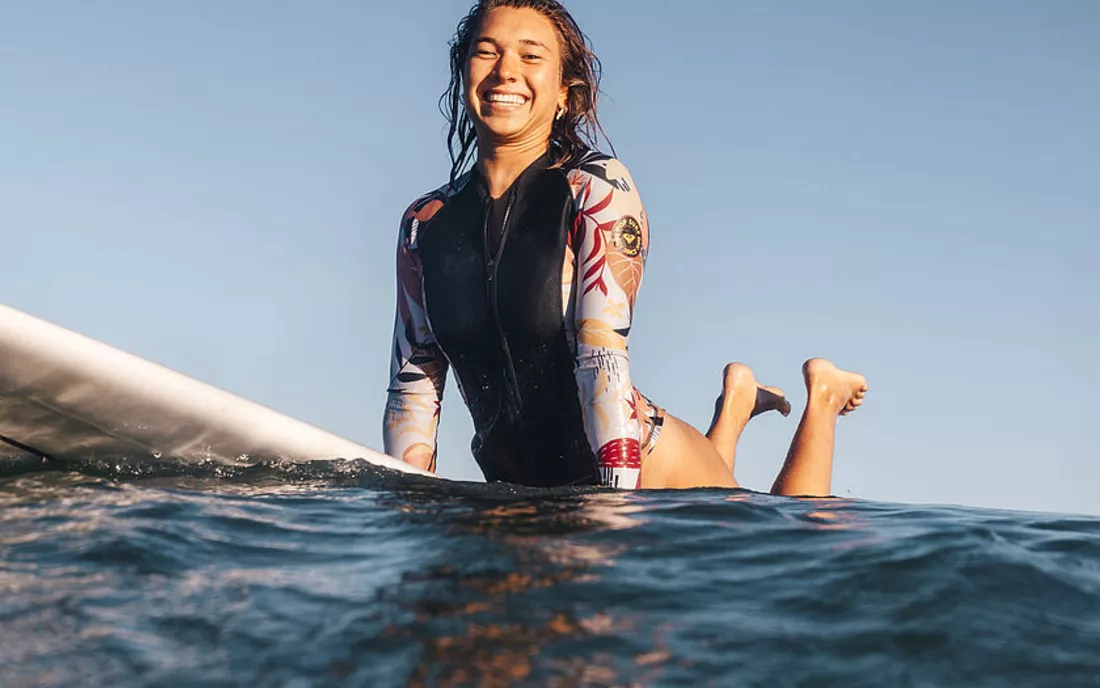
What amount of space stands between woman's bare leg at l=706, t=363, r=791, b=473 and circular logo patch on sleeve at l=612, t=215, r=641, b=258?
2059 millimetres

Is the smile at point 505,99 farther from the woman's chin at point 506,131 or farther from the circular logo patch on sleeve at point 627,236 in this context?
the circular logo patch on sleeve at point 627,236

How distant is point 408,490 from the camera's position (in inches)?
165

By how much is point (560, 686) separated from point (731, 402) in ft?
15.1

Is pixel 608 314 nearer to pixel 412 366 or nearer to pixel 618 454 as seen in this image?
pixel 618 454

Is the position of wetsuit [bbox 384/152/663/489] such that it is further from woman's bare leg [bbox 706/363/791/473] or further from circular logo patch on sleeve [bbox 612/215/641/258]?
woman's bare leg [bbox 706/363/791/473]

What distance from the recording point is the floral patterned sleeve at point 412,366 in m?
5.35

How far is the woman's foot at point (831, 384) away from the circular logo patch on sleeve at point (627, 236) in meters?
2.18

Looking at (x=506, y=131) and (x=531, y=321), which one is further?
(x=506, y=131)

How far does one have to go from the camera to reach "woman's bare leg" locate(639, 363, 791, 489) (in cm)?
535

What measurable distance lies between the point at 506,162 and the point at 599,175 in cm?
52

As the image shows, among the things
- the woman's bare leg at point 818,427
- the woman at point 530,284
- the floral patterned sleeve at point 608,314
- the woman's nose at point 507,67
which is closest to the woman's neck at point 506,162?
the woman at point 530,284

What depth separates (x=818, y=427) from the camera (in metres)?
6.34

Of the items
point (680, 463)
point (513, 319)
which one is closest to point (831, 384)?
point (680, 463)

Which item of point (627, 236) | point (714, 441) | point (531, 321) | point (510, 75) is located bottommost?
point (714, 441)
